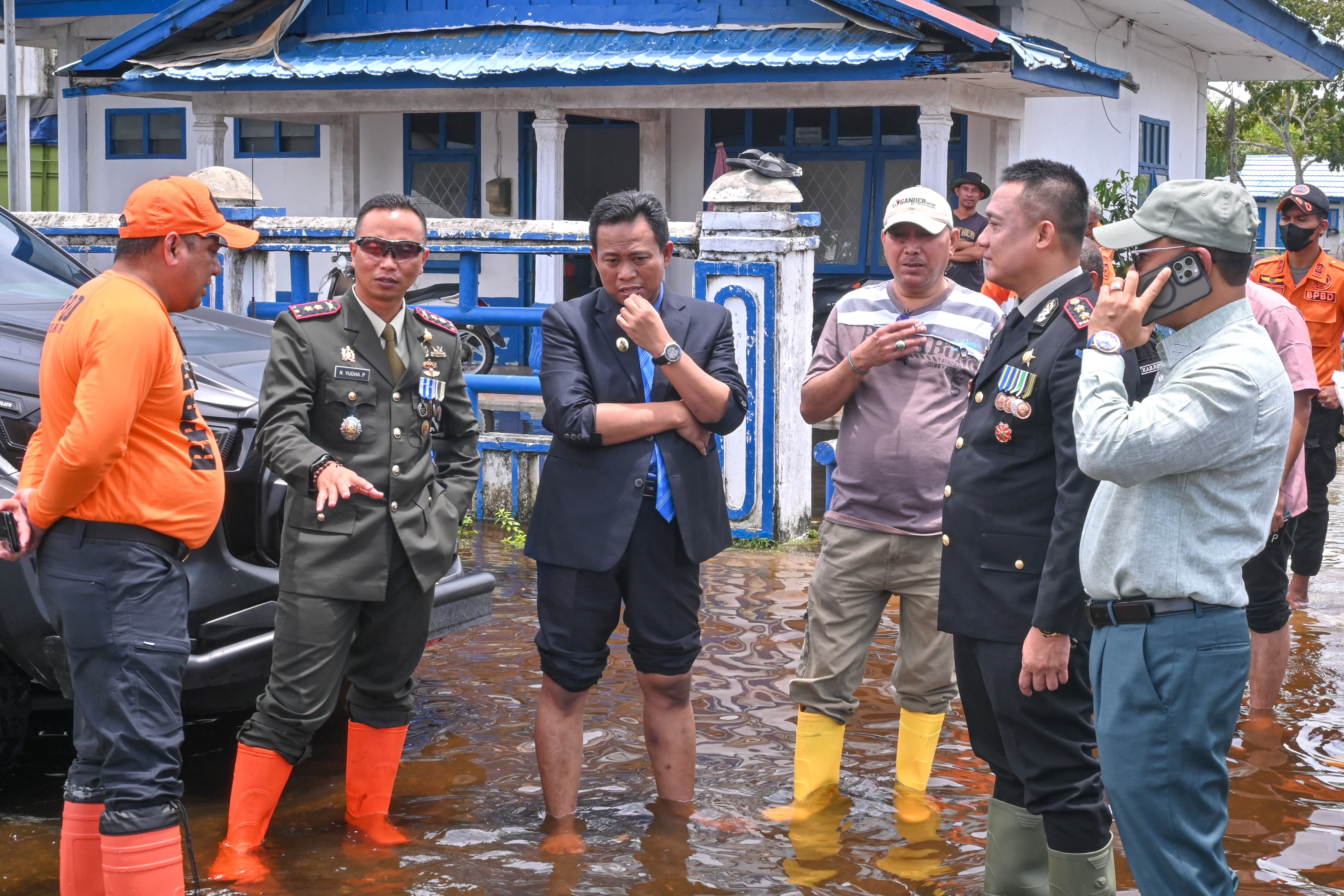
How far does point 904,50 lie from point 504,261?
227 inches

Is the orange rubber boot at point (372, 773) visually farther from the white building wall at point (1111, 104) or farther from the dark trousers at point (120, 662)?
the white building wall at point (1111, 104)

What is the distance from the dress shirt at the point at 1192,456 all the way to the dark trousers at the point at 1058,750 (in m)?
0.47

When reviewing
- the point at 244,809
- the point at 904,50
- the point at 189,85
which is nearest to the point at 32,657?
the point at 244,809

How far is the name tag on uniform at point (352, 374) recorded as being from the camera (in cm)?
425

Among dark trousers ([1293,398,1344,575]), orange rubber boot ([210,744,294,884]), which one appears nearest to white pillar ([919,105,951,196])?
dark trousers ([1293,398,1344,575])

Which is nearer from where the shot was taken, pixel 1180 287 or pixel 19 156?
pixel 1180 287

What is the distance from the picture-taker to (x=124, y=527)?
3.57 m

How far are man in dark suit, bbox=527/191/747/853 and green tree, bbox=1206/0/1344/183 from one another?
25.0 metres

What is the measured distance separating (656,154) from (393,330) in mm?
10974

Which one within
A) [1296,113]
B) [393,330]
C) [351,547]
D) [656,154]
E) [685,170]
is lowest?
[351,547]

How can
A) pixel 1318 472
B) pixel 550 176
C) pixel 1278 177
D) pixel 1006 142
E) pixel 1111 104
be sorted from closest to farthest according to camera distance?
pixel 1318 472
pixel 1006 142
pixel 550 176
pixel 1111 104
pixel 1278 177

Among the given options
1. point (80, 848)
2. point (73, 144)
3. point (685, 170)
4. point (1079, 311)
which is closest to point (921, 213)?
point (1079, 311)

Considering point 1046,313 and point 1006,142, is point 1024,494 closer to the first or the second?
point 1046,313

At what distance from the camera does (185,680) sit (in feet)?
13.9
